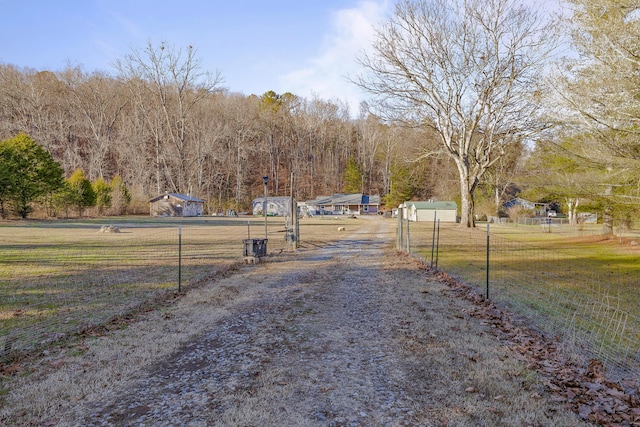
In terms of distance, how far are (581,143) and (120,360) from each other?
42.8ft

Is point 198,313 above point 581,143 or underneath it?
underneath

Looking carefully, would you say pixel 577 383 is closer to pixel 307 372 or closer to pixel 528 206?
pixel 307 372

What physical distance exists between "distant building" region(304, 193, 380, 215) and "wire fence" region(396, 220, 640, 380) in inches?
1884

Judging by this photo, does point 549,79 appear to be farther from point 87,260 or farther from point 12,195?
point 12,195

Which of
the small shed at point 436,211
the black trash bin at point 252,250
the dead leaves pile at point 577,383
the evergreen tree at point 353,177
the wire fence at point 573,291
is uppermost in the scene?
the evergreen tree at point 353,177

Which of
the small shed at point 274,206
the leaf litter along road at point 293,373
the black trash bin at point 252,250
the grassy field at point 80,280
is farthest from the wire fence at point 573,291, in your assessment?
the small shed at point 274,206

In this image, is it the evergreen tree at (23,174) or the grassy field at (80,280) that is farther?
the evergreen tree at (23,174)

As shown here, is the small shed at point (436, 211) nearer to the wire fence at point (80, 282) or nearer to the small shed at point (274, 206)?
the small shed at point (274, 206)

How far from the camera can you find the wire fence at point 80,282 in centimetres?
569

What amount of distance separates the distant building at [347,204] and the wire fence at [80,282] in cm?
5085

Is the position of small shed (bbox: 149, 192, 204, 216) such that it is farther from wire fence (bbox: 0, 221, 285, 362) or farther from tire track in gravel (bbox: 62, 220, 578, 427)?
tire track in gravel (bbox: 62, 220, 578, 427)

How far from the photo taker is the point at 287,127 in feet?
248

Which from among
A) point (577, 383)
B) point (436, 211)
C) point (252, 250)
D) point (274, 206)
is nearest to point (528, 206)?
point (436, 211)

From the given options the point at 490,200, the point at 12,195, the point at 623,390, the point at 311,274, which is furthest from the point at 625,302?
the point at 490,200
